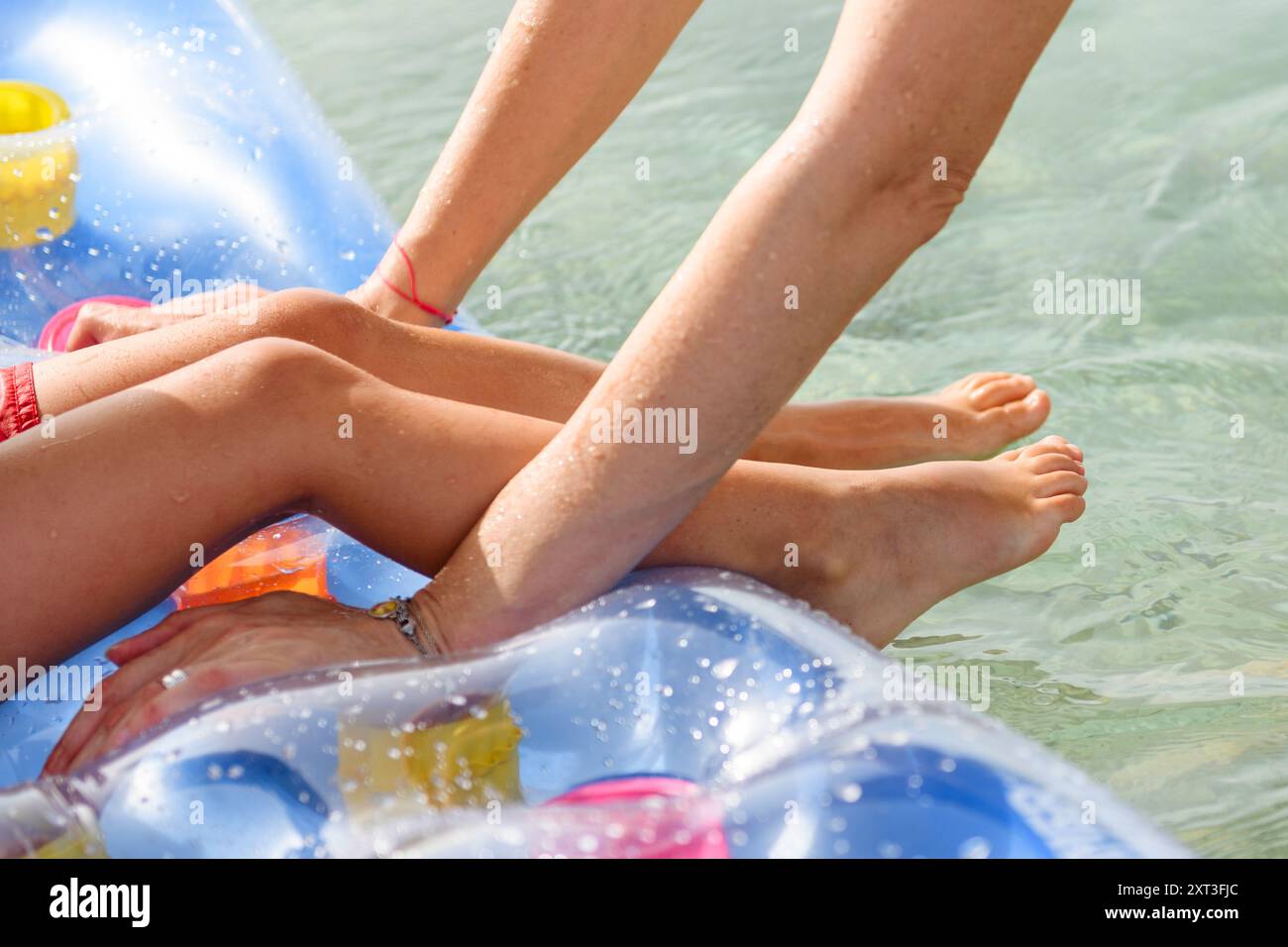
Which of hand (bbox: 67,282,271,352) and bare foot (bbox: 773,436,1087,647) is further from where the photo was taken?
hand (bbox: 67,282,271,352)

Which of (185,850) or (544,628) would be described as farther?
(544,628)

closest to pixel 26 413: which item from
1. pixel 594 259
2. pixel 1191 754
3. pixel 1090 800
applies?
pixel 1090 800

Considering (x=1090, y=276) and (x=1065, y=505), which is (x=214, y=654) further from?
(x=1090, y=276)

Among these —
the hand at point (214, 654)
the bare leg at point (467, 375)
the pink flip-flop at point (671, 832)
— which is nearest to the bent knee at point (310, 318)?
the bare leg at point (467, 375)

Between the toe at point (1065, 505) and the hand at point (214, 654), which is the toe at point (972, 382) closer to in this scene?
the toe at point (1065, 505)

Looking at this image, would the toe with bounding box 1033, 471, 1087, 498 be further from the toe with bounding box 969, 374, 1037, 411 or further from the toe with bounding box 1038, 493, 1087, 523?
the toe with bounding box 969, 374, 1037, 411

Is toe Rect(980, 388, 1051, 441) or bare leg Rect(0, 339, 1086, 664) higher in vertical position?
toe Rect(980, 388, 1051, 441)

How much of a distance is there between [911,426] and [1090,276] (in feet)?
2.07

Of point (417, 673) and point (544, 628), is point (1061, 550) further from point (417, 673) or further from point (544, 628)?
point (417, 673)

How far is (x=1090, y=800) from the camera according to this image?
90 cm

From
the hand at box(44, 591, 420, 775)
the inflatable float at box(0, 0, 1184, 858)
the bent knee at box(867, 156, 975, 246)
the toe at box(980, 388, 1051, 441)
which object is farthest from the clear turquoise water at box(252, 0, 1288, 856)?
the hand at box(44, 591, 420, 775)

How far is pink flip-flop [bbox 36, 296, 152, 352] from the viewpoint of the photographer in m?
1.67

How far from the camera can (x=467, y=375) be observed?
4.72 feet
